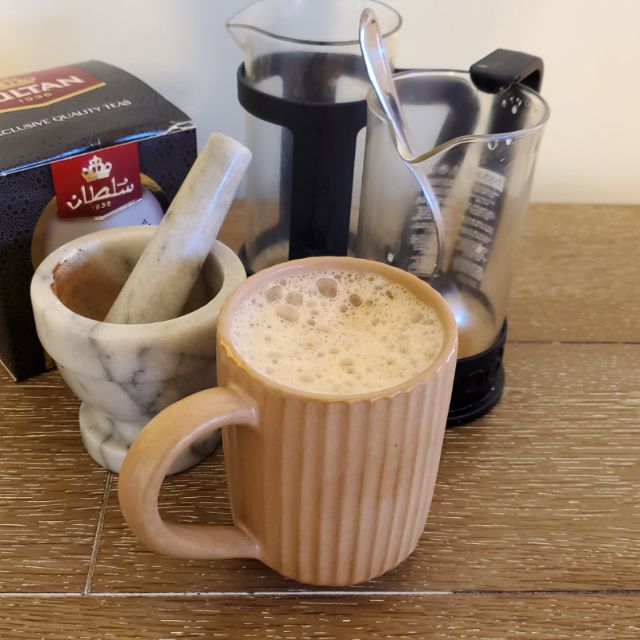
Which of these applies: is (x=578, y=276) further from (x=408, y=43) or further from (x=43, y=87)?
(x=43, y=87)

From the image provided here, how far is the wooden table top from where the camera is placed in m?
0.34

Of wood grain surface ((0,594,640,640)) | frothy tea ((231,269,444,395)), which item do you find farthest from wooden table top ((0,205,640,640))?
frothy tea ((231,269,444,395))

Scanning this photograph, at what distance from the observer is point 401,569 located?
0.37 metres

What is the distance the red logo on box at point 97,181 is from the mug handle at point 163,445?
19 cm

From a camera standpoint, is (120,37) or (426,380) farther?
(120,37)

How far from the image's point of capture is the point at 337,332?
13.7 inches

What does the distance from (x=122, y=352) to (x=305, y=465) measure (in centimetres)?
11

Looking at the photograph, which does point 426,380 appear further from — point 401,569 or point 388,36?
point 388,36

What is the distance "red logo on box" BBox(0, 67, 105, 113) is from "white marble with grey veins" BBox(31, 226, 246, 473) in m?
0.11

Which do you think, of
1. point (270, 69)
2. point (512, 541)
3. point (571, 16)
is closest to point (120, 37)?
point (270, 69)

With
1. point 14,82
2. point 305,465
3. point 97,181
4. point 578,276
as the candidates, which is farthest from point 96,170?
point 578,276

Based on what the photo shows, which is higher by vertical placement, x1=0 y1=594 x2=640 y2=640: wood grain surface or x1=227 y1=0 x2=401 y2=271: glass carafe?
x1=227 y1=0 x2=401 y2=271: glass carafe

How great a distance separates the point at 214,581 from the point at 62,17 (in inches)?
17.5

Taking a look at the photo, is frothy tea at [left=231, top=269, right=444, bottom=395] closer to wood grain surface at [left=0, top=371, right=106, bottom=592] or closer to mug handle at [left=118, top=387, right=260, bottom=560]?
mug handle at [left=118, top=387, right=260, bottom=560]
